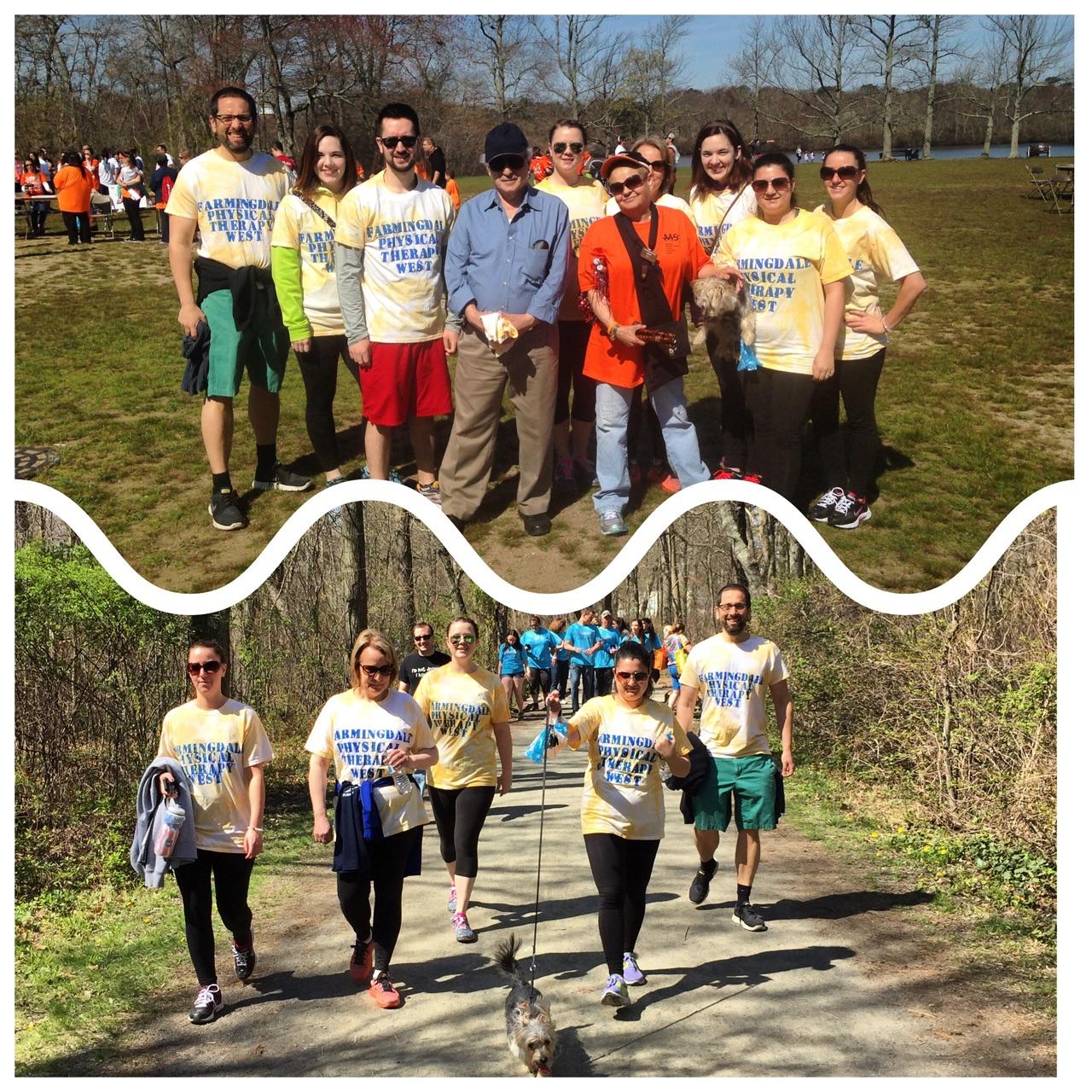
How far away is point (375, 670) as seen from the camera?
4.48m

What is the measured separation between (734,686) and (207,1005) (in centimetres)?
242

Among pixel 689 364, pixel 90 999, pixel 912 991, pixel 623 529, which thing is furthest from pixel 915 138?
pixel 90 999

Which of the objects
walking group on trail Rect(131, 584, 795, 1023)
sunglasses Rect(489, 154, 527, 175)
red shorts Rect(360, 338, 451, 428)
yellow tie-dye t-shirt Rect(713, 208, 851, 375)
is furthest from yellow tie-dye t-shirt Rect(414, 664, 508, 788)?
sunglasses Rect(489, 154, 527, 175)

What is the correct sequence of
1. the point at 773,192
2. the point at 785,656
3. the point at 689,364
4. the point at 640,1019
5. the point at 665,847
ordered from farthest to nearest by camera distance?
the point at 785,656
the point at 665,847
the point at 689,364
the point at 773,192
the point at 640,1019

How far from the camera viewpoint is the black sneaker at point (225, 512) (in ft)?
17.5

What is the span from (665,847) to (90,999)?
2.65m

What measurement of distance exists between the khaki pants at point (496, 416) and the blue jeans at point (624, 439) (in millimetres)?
231

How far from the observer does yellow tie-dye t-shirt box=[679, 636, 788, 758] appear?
495 centimetres

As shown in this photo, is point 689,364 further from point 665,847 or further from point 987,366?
point 665,847

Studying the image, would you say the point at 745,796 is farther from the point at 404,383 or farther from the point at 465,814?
the point at 404,383

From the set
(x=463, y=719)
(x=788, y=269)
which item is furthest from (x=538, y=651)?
(x=788, y=269)

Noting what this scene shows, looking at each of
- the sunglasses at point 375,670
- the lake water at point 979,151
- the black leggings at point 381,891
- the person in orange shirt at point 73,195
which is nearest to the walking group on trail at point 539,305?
the sunglasses at point 375,670

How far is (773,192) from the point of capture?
15.8 feet

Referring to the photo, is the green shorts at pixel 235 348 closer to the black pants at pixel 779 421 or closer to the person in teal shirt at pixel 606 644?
the person in teal shirt at pixel 606 644
